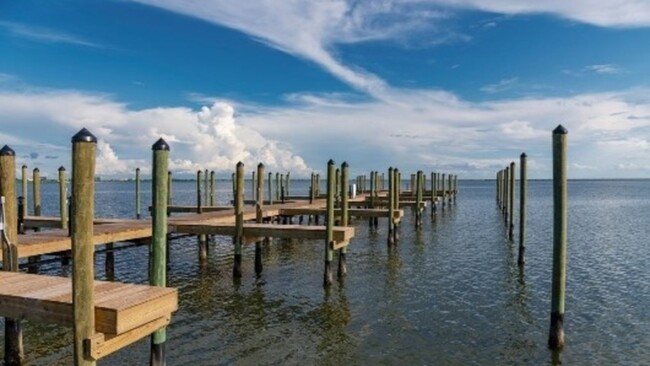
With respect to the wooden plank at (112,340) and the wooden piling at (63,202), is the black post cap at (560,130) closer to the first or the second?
the wooden plank at (112,340)

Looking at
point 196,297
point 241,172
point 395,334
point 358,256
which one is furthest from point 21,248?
point 358,256

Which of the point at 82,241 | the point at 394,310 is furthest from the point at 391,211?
the point at 82,241

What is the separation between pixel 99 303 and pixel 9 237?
3.39 metres

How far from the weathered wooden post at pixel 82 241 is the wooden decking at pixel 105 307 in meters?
0.13

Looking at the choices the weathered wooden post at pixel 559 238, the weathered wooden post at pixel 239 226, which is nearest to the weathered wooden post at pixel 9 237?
the weathered wooden post at pixel 239 226

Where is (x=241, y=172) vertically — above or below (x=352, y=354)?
above

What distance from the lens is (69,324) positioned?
18.6ft

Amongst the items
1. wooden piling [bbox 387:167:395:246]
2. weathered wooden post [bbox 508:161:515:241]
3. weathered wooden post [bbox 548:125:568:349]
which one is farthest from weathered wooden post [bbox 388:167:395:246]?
weathered wooden post [bbox 548:125:568:349]

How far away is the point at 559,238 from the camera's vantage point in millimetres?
8859

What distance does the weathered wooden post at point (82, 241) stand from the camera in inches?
212

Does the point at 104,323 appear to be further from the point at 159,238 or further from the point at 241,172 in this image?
the point at 241,172

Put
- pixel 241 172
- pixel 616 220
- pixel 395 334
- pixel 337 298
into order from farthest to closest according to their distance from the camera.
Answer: pixel 616 220
pixel 241 172
pixel 337 298
pixel 395 334

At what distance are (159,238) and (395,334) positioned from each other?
4.94 metres

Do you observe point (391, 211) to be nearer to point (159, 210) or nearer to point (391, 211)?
point (391, 211)
